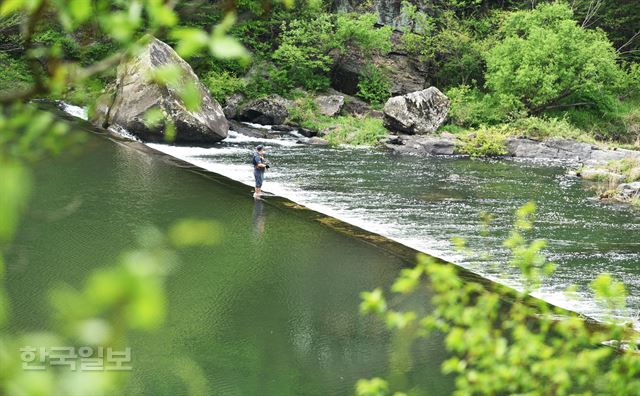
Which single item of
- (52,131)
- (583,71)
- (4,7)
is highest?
(583,71)

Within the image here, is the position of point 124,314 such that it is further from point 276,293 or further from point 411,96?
point 411,96

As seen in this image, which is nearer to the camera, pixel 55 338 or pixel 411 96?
pixel 55 338

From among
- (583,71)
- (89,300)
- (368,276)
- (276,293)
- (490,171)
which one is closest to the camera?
(89,300)

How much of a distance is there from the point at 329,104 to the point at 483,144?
10.3m

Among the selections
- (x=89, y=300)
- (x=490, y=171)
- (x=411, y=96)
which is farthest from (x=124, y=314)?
(x=411, y=96)

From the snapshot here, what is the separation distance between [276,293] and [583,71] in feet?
98.3

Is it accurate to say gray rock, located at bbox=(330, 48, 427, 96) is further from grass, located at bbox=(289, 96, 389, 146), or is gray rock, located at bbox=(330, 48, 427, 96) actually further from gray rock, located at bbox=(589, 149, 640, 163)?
gray rock, located at bbox=(589, 149, 640, 163)

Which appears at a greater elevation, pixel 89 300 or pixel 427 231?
pixel 89 300

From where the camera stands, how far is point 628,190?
1962 centimetres

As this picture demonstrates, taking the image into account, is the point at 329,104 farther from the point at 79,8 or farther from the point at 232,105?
the point at 79,8

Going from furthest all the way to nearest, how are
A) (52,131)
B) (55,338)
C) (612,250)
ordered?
(612,250) → (52,131) → (55,338)

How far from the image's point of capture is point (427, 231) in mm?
14508

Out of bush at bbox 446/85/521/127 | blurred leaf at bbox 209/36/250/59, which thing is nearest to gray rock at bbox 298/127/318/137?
bush at bbox 446/85/521/127

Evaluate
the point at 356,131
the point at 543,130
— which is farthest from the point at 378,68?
the point at 543,130
